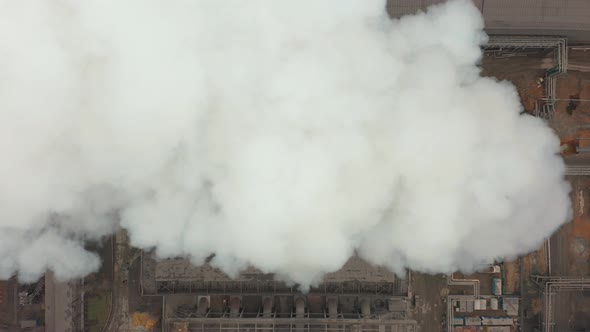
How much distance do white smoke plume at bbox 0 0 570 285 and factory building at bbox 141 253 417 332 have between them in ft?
6.04

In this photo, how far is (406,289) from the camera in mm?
14070

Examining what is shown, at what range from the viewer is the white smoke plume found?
9.17m

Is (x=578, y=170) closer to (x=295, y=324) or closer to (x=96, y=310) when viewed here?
(x=295, y=324)

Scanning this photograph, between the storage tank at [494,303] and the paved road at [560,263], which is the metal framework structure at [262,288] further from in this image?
the paved road at [560,263]

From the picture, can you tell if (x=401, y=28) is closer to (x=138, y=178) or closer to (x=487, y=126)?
(x=487, y=126)

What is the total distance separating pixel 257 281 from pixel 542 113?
11.4 m

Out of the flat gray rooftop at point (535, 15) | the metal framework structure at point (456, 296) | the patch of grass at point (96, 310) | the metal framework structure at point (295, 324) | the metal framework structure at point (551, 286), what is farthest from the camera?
the metal framework structure at point (456, 296)

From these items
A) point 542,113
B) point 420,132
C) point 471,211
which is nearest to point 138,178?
point 420,132

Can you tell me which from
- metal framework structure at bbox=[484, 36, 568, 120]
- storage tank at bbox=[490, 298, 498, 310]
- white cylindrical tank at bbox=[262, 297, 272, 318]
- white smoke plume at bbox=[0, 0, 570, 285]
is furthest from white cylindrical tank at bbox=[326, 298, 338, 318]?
metal framework structure at bbox=[484, 36, 568, 120]

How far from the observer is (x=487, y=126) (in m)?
11.5

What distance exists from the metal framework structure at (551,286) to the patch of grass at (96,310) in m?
15.1

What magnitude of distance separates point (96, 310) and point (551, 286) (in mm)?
15790

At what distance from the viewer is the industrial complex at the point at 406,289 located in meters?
13.5

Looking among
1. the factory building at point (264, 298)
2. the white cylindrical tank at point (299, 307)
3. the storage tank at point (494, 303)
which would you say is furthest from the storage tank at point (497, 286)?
the white cylindrical tank at point (299, 307)
